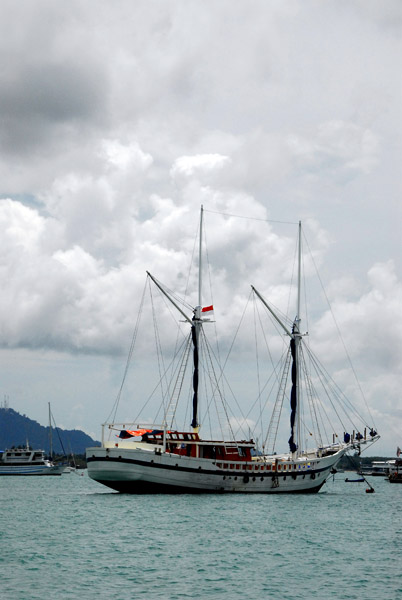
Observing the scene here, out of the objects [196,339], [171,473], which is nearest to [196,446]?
[171,473]

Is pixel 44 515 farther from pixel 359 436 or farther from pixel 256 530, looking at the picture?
pixel 359 436

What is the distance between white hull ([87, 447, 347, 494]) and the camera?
78.5 metres

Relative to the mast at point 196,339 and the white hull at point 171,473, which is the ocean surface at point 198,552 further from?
the mast at point 196,339

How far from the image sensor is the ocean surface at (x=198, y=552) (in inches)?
1362

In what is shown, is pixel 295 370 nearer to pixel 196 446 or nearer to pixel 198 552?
pixel 196 446

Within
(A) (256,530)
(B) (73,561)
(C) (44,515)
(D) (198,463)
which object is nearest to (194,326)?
(D) (198,463)

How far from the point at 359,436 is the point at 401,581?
63.7m

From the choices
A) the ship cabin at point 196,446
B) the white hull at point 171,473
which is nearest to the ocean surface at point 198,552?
the white hull at point 171,473

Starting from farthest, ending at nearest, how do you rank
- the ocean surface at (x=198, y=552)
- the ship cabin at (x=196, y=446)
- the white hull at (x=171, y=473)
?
the ship cabin at (x=196, y=446)
the white hull at (x=171, y=473)
the ocean surface at (x=198, y=552)

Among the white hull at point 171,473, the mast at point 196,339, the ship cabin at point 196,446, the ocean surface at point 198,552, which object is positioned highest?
the mast at point 196,339

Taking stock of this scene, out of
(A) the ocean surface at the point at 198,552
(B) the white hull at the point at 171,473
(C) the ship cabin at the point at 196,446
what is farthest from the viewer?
(C) the ship cabin at the point at 196,446

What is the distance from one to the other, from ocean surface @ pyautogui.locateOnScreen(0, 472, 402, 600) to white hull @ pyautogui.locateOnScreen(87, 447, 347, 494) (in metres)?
4.09

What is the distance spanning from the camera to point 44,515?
69875 mm

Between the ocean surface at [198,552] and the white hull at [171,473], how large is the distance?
4.09m
